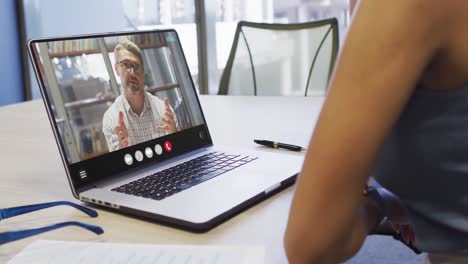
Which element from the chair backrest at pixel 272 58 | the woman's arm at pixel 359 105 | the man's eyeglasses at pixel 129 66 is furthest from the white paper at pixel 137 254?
the chair backrest at pixel 272 58

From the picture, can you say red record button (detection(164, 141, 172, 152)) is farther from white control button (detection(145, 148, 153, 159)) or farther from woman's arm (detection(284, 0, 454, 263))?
woman's arm (detection(284, 0, 454, 263))

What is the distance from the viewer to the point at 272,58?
2.34 m

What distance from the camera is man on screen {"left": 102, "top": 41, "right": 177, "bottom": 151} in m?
0.96

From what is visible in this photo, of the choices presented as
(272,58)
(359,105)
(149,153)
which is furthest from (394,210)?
(272,58)

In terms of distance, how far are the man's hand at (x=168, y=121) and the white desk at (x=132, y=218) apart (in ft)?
0.63

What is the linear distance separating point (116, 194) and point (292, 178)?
29 cm

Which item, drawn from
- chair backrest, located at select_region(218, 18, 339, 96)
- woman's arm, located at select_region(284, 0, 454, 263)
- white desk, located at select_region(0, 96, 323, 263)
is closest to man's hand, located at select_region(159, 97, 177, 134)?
white desk, located at select_region(0, 96, 323, 263)

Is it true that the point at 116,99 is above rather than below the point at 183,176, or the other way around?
above

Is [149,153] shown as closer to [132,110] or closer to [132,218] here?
[132,110]

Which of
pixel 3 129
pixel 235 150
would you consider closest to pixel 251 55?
pixel 3 129

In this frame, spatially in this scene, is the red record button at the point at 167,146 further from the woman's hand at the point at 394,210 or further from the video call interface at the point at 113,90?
the woman's hand at the point at 394,210

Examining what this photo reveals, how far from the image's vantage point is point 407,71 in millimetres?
514

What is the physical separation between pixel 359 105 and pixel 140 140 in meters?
0.55

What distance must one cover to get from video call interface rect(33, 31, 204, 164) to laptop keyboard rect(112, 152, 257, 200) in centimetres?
6
